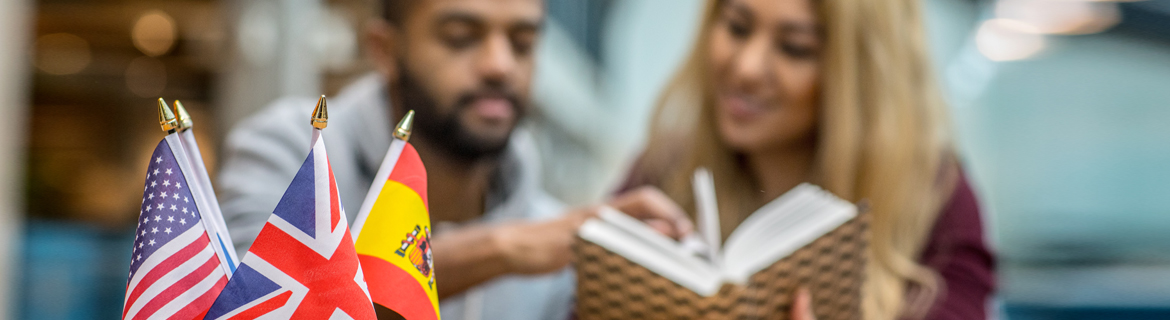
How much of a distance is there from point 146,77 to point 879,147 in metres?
1.41

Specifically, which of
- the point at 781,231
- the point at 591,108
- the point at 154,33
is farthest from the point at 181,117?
the point at 154,33

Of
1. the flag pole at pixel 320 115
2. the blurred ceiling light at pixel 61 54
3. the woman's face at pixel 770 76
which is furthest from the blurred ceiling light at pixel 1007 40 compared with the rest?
the blurred ceiling light at pixel 61 54

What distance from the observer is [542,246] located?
964 mm

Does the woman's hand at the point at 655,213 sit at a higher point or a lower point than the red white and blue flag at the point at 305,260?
lower

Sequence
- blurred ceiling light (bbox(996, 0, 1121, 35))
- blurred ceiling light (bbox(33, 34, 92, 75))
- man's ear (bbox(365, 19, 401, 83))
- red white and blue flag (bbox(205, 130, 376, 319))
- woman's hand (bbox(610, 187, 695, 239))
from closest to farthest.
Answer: red white and blue flag (bbox(205, 130, 376, 319)), woman's hand (bbox(610, 187, 695, 239)), man's ear (bbox(365, 19, 401, 83)), blurred ceiling light (bbox(33, 34, 92, 75)), blurred ceiling light (bbox(996, 0, 1121, 35))

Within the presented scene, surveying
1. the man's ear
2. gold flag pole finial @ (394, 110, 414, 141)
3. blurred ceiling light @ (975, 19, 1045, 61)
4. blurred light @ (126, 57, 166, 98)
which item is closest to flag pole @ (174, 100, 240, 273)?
gold flag pole finial @ (394, 110, 414, 141)

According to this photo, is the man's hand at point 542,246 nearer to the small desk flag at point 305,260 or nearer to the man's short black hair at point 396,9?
the man's short black hair at point 396,9

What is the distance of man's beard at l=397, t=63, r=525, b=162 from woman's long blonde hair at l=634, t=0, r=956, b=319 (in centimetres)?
33

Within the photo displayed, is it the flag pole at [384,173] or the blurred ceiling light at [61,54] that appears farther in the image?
the blurred ceiling light at [61,54]

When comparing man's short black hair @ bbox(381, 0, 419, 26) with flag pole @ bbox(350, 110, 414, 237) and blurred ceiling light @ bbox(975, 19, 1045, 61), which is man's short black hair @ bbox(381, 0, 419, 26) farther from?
blurred ceiling light @ bbox(975, 19, 1045, 61)

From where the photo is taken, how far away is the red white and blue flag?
371 millimetres

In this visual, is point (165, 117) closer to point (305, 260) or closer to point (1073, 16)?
point (305, 260)

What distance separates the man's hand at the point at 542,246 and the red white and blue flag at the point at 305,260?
57cm

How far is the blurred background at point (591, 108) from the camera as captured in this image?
1.19 meters
